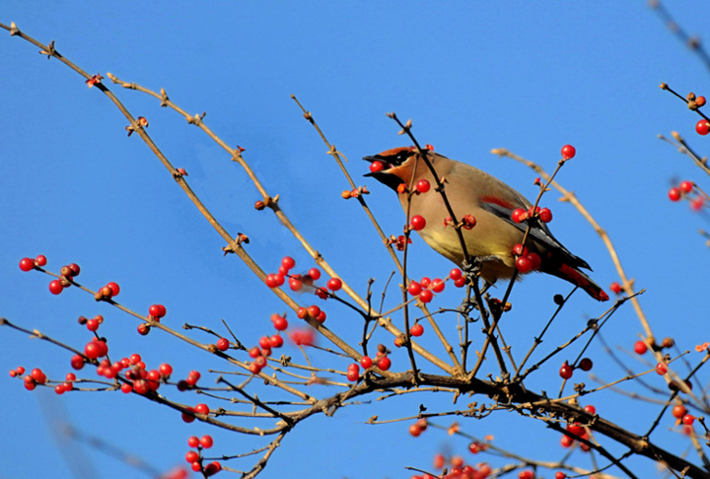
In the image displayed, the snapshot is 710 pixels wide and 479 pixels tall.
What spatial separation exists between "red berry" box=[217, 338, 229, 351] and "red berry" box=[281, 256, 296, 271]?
0.35 metres

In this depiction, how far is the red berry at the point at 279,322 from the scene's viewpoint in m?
2.52

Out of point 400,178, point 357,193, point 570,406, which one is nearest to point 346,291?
point 357,193

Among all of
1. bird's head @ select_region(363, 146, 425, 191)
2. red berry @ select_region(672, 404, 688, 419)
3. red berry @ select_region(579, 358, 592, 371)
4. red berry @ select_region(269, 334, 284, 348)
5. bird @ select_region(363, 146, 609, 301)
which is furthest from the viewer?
bird's head @ select_region(363, 146, 425, 191)

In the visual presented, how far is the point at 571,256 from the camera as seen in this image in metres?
4.34

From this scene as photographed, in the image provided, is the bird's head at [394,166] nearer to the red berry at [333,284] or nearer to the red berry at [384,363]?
the red berry at [333,284]

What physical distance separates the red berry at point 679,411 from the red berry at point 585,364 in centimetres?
37

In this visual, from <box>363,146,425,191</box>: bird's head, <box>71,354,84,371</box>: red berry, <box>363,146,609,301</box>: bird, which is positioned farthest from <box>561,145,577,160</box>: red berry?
<box>363,146,425,191</box>: bird's head

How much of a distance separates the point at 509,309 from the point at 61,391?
2034 mm

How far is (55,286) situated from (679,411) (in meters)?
2.41

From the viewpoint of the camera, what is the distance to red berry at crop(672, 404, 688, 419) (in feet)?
9.01

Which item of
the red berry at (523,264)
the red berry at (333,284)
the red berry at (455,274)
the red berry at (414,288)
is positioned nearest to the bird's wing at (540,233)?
the red berry at (455,274)

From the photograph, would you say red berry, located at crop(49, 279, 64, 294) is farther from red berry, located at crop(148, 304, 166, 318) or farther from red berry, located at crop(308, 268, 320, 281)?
red berry, located at crop(308, 268, 320, 281)

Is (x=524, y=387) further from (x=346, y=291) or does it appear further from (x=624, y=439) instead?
(x=346, y=291)

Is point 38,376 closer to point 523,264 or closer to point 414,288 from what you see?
point 414,288
